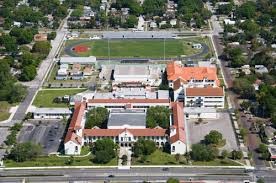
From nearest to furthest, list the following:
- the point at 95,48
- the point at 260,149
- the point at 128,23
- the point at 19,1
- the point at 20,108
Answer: the point at 260,149 < the point at 20,108 < the point at 95,48 < the point at 128,23 < the point at 19,1

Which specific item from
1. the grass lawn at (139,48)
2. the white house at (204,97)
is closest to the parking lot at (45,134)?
the white house at (204,97)

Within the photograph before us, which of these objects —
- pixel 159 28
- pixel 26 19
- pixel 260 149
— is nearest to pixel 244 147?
pixel 260 149

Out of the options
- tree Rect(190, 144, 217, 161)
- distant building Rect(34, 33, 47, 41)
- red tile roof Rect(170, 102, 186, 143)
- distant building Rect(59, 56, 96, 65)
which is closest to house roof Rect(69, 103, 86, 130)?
red tile roof Rect(170, 102, 186, 143)

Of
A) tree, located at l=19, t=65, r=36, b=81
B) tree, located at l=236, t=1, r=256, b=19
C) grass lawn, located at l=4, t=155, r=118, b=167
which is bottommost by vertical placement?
tree, located at l=236, t=1, r=256, b=19

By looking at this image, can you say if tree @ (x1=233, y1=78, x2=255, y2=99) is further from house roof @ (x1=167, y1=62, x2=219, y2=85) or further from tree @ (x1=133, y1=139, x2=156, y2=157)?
tree @ (x1=133, y1=139, x2=156, y2=157)

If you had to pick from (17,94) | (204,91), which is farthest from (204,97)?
(17,94)

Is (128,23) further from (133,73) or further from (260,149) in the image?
(260,149)

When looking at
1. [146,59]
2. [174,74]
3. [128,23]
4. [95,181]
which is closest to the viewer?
[95,181]
